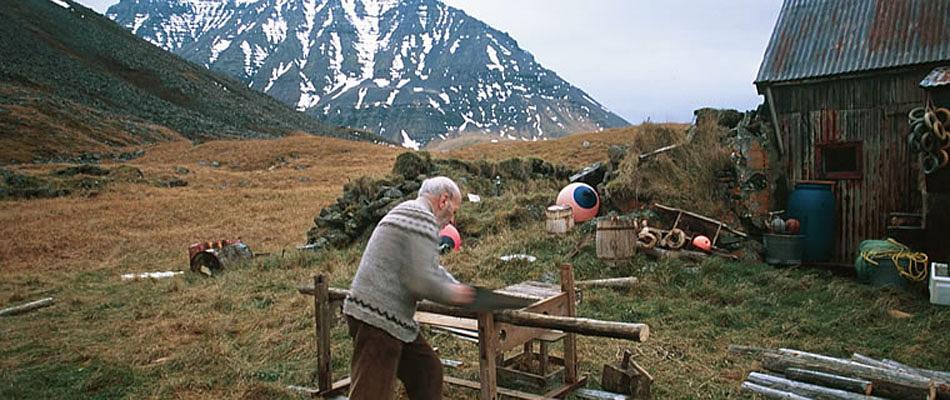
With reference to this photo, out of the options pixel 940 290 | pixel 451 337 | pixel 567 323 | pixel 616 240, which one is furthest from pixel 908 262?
pixel 567 323

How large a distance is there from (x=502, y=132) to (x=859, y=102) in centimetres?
16355

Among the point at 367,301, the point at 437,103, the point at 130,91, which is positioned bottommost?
the point at 367,301

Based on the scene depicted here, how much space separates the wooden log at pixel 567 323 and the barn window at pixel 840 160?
8.48 m

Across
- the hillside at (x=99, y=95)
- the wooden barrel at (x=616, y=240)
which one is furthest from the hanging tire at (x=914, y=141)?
the hillside at (x=99, y=95)

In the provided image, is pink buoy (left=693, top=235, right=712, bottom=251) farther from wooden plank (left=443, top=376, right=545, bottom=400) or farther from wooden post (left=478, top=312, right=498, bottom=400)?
wooden post (left=478, top=312, right=498, bottom=400)

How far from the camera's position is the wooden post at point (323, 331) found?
243 inches

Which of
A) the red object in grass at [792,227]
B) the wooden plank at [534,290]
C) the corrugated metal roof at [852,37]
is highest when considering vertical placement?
the corrugated metal roof at [852,37]

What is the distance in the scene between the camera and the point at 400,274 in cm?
435

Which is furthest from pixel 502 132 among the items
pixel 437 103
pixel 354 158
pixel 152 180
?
pixel 152 180

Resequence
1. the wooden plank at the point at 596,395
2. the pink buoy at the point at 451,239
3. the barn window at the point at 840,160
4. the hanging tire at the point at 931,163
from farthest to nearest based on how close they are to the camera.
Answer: the pink buoy at the point at 451,239 < the barn window at the point at 840,160 < the hanging tire at the point at 931,163 < the wooden plank at the point at 596,395

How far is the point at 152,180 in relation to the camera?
30.8 m

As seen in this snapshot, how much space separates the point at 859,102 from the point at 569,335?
829 cm

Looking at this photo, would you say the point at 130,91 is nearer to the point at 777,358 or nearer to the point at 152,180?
Answer: the point at 152,180

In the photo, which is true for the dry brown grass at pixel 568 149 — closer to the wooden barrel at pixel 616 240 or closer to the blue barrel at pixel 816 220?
the blue barrel at pixel 816 220
